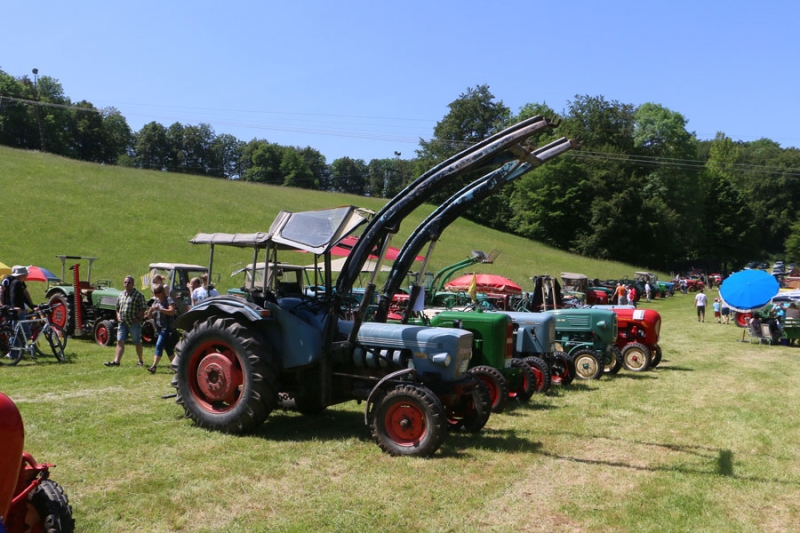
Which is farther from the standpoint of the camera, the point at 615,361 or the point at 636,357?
the point at 636,357

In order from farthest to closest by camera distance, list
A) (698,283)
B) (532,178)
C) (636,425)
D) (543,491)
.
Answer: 1. (532,178)
2. (698,283)
3. (636,425)
4. (543,491)

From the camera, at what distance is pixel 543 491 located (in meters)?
5.26

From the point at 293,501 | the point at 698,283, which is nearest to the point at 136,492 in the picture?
the point at 293,501

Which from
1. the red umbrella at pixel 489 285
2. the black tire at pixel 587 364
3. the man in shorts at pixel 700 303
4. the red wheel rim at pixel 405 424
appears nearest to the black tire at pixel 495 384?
the red wheel rim at pixel 405 424

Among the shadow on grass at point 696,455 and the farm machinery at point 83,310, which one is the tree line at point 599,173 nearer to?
the farm machinery at point 83,310

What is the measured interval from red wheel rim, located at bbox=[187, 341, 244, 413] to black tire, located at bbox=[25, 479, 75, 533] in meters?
3.38

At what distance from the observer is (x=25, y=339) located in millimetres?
11203

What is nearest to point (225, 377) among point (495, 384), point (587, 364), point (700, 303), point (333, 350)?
point (333, 350)

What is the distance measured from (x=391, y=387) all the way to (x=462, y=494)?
1.53 m

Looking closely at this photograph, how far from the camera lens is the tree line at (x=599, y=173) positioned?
56.8 m

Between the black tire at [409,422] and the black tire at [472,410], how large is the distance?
87 centimetres

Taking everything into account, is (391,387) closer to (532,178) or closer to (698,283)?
(698,283)

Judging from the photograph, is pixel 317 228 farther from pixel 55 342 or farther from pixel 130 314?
pixel 55 342

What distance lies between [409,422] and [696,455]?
110 inches
